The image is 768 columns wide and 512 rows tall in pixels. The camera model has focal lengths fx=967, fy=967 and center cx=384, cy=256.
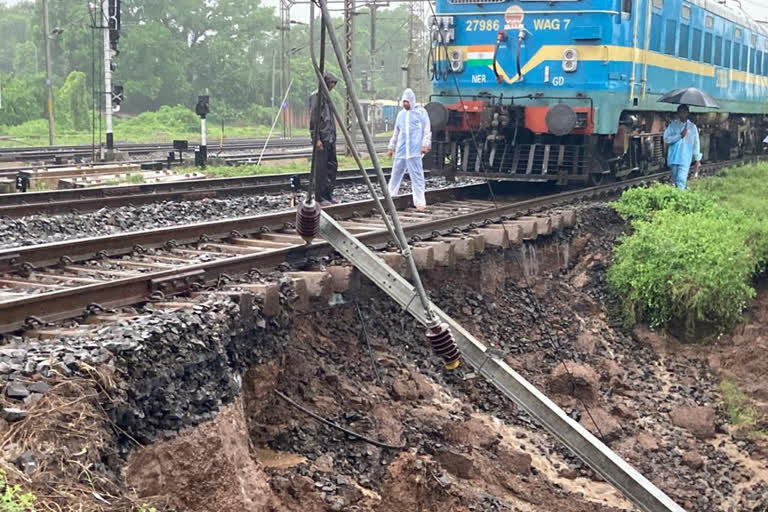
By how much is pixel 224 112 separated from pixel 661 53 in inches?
1908

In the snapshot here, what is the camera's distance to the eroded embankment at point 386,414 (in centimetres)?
482

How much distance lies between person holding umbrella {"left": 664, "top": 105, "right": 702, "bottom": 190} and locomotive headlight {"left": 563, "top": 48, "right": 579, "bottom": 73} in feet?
6.78

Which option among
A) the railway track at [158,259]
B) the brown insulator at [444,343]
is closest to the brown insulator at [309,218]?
the railway track at [158,259]

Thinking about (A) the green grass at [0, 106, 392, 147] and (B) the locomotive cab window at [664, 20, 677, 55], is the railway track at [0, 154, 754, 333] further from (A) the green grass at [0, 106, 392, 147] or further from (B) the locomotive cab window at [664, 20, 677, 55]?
(A) the green grass at [0, 106, 392, 147]

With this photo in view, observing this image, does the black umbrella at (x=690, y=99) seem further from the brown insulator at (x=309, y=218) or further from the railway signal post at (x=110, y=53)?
the railway signal post at (x=110, y=53)

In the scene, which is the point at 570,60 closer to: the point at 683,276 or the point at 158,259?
the point at 683,276

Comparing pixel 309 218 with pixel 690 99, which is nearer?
pixel 309 218

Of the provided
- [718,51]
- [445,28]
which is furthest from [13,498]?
[718,51]

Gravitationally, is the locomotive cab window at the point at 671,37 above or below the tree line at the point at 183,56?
below

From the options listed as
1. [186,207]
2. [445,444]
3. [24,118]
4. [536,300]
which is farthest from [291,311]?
[24,118]

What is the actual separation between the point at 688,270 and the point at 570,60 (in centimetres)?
410

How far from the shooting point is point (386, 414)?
684cm

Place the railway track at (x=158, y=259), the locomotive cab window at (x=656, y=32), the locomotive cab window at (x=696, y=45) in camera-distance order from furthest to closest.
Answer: the locomotive cab window at (x=696, y=45) → the locomotive cab window at (x=656, y=32) → the railway track at (x=158, y=259)

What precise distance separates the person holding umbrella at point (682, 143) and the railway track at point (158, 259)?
4.08m
